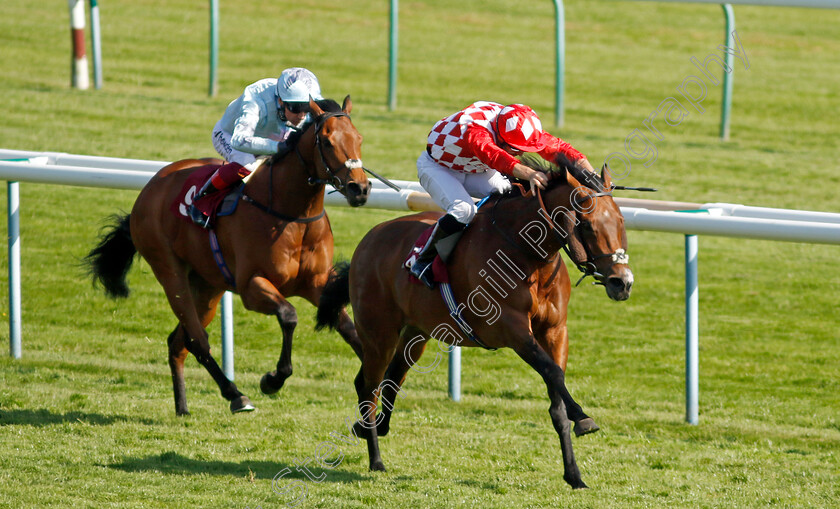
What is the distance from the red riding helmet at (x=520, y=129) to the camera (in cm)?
462

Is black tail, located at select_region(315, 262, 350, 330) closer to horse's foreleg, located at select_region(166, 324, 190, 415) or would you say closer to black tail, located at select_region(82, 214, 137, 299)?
horse's foreleg, located at select_region(166, 324, 190, 415)

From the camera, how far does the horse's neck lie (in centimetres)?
542

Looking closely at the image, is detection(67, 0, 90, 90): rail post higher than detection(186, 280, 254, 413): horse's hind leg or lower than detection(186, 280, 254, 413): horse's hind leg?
higher

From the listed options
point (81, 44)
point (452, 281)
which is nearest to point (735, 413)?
point (452, 281)

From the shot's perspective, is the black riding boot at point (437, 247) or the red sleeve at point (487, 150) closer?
the red sleeve at point (487, 150)

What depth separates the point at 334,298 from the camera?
5387mm

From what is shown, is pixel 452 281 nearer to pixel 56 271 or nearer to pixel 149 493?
pixel 149 493

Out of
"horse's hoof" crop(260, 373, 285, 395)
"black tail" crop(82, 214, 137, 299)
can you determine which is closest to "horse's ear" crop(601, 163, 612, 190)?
"horse's hoof" crop(260, 373, 285, 395)

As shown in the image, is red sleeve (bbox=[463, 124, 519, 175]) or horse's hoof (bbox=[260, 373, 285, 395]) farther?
horse's hoof (bbox=[260, 373, 285, 395])

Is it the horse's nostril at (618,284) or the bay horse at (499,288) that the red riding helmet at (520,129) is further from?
the horse's nostril at (618,284)

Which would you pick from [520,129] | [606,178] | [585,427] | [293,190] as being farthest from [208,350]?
[606,178]

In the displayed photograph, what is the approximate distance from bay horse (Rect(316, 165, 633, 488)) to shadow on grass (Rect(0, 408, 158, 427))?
1219mm

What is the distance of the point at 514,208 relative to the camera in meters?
4.56

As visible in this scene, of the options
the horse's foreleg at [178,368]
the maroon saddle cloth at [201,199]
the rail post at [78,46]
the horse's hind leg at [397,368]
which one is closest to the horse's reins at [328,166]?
the maroon saddle cloth at [201,199]
